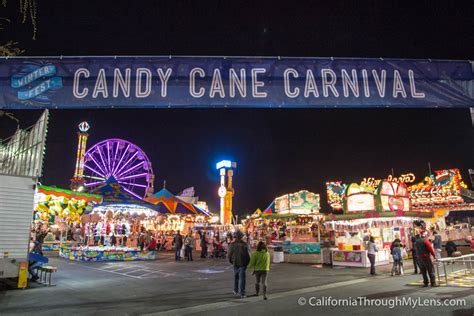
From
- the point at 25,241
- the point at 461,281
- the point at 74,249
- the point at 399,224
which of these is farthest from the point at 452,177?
the point at 25,241

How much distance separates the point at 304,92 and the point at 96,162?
35.9 meters

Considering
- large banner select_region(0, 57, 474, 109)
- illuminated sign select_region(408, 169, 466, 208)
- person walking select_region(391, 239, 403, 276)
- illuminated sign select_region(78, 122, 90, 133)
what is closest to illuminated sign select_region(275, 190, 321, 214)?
illuminated sign select_region(408, 169, 466, 208)

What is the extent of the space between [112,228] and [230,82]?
24.1m

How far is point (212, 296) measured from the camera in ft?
29.5

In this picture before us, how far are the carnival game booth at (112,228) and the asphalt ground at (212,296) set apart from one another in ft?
21.8

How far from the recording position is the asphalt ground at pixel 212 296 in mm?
7199

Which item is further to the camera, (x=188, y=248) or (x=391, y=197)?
(x=188, y=248)

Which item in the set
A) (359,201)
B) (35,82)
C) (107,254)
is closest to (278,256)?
(359,201)

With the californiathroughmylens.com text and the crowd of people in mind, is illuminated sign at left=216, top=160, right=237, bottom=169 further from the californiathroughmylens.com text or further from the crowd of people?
the californiathroughmylens.com text

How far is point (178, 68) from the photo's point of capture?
5582mm

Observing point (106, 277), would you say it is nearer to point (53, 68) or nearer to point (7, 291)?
point (7, 291)

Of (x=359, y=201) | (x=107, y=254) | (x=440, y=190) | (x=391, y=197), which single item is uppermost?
(x=440, y=190)

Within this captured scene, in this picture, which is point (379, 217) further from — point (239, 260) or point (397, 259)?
point (239, 260)

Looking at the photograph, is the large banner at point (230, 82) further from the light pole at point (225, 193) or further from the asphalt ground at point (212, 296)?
the light pole at point (225, 193)
